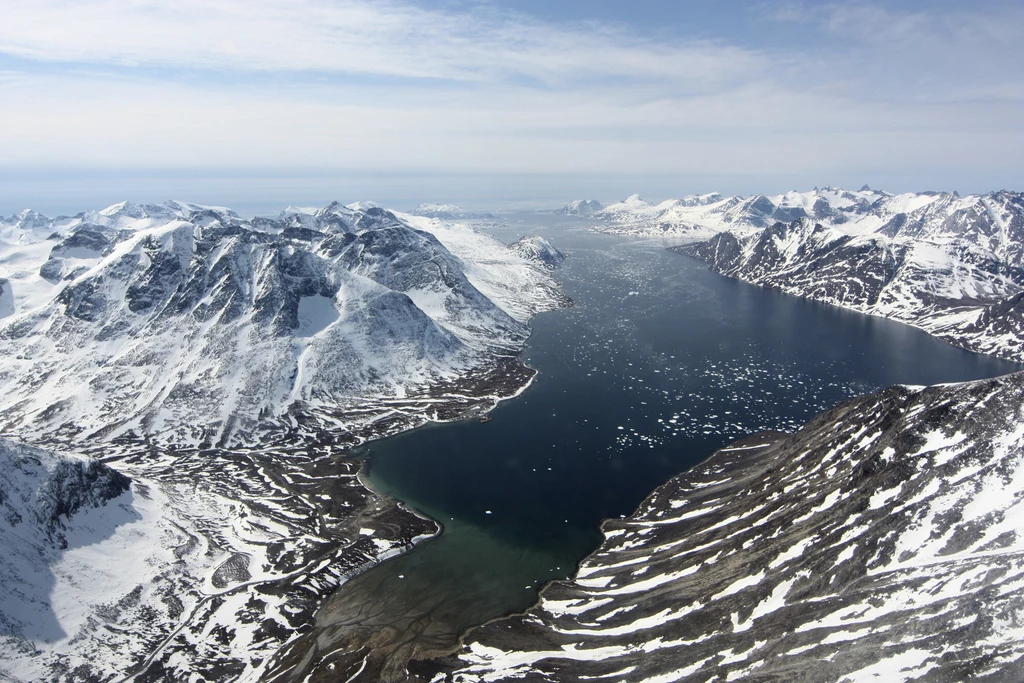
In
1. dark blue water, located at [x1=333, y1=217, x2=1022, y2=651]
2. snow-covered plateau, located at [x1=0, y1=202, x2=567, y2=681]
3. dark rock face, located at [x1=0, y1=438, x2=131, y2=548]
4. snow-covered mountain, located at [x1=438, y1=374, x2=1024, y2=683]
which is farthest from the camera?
dark blue water, located at [x1=333, y1=217, x2=1022, y2=651]

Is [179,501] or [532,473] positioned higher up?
[532,473]

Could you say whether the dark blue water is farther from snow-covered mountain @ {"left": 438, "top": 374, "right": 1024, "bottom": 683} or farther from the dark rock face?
the dark rock face

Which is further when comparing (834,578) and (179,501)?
(179,501)

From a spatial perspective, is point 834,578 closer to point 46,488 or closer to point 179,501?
point 179,501

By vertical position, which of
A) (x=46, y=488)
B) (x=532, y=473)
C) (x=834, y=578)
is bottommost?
(x=532, y=473)

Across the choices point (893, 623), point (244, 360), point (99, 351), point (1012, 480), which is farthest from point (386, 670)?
point (99, 351)

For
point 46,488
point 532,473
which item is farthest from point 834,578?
point 46,488

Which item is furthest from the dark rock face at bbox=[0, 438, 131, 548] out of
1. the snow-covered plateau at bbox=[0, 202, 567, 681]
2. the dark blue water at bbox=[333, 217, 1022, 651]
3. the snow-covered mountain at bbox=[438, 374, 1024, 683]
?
the snow-covered mountain at bbox=[438, 374, 1024, 683]

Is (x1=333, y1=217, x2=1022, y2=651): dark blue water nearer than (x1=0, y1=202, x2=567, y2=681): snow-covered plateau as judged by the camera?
No

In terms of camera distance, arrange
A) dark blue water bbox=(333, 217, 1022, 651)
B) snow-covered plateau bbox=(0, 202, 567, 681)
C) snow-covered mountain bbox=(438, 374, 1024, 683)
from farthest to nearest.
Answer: dark blue water bbox=(333, 217, 1022, 651), snow-covered plateau bbox=(0, 202, 567, 681), snow-covered mountain bbox=(438, 374, 1024, 683)

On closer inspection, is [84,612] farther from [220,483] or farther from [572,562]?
[572,562]
